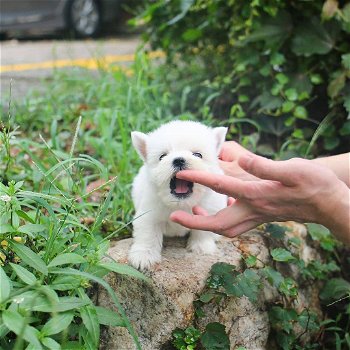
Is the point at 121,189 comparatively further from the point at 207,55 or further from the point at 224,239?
the point at 207,55

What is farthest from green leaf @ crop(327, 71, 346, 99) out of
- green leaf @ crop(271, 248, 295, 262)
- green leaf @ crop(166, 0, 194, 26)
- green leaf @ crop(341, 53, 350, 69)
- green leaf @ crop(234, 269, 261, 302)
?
green leaf @ crop(234, 269, 261, 302)

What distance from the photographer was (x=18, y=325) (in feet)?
6.85

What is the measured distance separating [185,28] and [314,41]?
125 cm

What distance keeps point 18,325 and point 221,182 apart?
0.88m

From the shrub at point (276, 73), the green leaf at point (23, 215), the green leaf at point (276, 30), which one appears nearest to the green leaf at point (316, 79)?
the shrub at point (276, 73)

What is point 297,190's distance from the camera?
7.65 ft

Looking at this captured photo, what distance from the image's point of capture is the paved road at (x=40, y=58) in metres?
5.83

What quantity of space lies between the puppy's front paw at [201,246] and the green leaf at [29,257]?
84 centimetres

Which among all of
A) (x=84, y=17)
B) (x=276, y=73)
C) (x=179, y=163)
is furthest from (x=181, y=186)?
(x=84, y=17)

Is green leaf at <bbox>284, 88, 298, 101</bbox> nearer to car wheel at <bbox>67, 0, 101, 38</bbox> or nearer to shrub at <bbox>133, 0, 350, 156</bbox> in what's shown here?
shrub at <bbox>133, 0, 350, 156</bbox>

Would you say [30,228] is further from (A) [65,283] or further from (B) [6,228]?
(A) [65,283]

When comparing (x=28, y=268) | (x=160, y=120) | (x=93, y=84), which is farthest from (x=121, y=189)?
(x=93, y=84)

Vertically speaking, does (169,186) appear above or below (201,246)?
above

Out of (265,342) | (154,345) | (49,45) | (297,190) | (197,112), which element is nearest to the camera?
(297,190)
